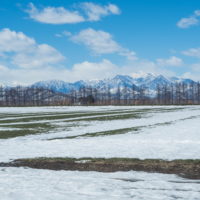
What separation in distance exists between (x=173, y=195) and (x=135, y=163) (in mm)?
4662

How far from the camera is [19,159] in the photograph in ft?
49.1

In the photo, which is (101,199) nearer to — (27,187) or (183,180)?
(27,187)

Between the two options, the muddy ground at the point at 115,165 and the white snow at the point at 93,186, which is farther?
the muddy ground at the point at 115,165

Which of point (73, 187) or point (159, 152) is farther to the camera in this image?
point (159, 152)

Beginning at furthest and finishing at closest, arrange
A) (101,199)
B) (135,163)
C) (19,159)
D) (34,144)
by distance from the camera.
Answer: (34,144), (19,159), (135,163), (101,199)

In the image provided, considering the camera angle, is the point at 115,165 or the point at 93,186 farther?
the point at 115,165

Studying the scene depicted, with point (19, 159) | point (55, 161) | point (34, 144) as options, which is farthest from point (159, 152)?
point (34, 144)

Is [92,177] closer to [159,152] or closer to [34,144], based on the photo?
[159,152]

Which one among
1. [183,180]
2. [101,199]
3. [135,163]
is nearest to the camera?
[101,199]

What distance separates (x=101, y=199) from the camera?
8461 millimetres

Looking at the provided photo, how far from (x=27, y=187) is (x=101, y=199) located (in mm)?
2571

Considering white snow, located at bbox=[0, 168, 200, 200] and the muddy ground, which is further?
the muddy ground

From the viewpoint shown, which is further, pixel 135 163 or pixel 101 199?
pixel 135 163

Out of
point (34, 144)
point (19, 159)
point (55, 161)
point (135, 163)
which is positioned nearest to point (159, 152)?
point (135, 163)
